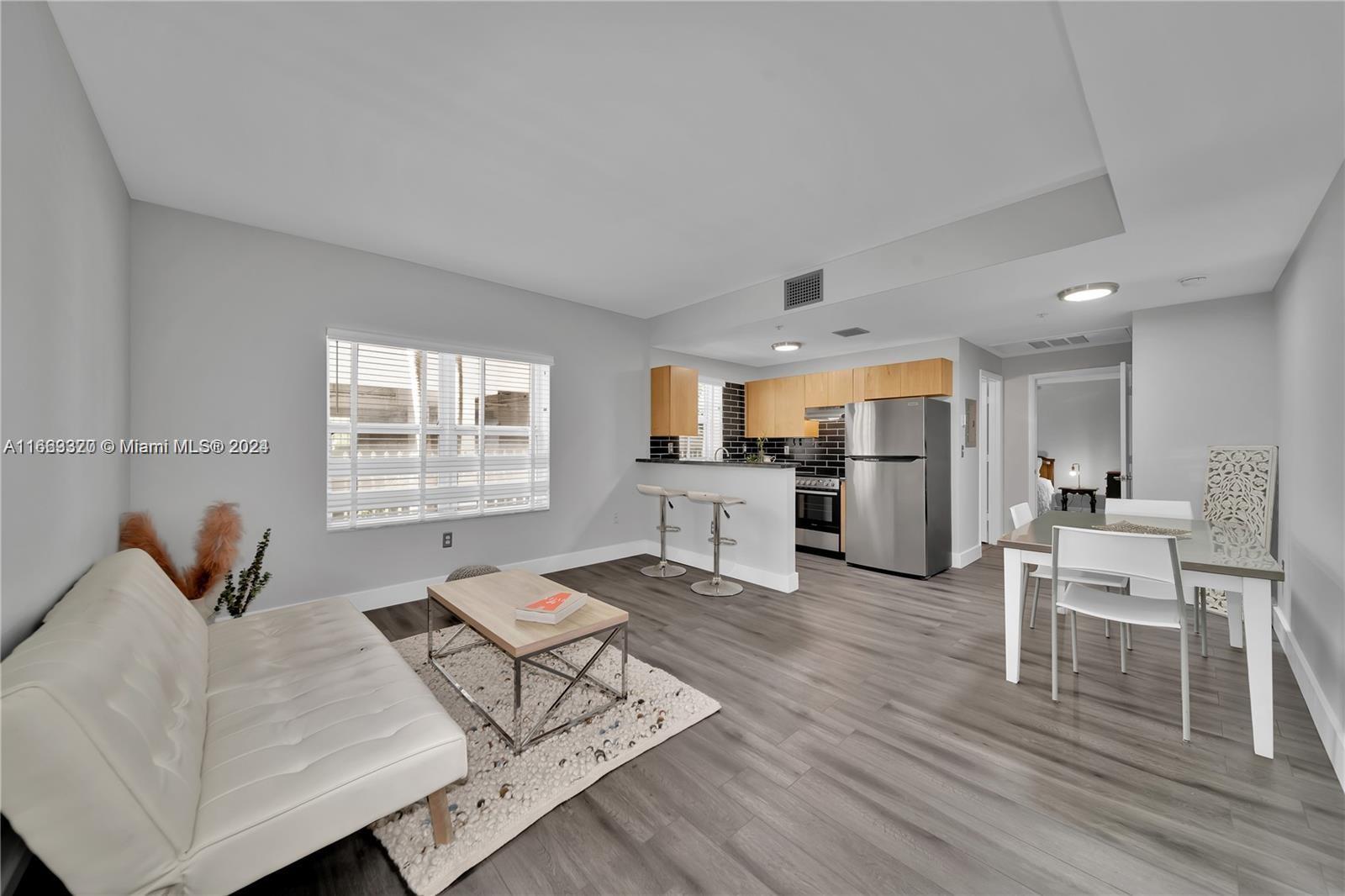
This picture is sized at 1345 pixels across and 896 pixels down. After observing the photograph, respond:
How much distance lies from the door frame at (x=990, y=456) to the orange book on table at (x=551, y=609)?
5185 mm

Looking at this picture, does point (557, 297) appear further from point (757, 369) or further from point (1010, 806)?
point (1010, 806)

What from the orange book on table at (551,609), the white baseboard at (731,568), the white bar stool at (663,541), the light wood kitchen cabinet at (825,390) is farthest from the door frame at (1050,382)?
the orange book on table at (551,609)

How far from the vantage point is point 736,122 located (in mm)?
2195

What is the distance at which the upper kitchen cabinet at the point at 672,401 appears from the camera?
5504mm

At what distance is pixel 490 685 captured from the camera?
262cm

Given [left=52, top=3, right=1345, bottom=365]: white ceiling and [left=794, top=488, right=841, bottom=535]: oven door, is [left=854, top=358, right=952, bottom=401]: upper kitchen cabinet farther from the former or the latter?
[left=52, top=3, right=1345, bottom=365]: white ceiling

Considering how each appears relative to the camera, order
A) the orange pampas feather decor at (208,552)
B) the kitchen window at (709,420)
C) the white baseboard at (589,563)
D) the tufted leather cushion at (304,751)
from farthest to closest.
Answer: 1. the kitchen window at (709,420)
2. the white baseboard at (589,563)
3. the orange pampas feather decor at (208,552)
4. the tufted leather cushion at (304,751)

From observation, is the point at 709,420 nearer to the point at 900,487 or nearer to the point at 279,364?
the point at 900,487

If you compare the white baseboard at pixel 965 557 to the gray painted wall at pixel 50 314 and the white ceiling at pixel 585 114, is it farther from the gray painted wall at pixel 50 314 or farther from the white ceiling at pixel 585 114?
the gray painted wall at pixel 50 314

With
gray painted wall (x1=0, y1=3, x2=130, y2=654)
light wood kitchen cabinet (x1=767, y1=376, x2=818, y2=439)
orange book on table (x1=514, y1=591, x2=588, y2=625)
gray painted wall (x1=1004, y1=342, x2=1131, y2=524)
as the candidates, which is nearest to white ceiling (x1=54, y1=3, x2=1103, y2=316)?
gray painted wall (x1=0, y1=3, x2=130, y2=654)

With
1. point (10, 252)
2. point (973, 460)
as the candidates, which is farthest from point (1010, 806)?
point (973, 460)

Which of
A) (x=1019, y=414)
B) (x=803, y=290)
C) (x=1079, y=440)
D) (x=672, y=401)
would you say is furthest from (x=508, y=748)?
(x=1079, y=440)

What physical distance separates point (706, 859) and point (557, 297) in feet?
14.4

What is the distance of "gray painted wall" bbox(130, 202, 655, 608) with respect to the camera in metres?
2.95
